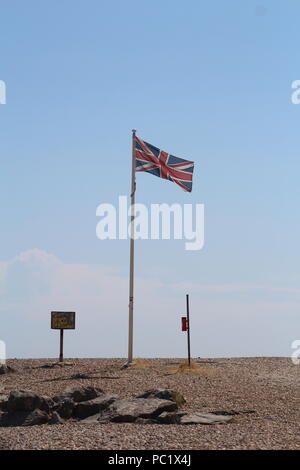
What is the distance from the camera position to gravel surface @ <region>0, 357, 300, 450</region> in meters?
11.9

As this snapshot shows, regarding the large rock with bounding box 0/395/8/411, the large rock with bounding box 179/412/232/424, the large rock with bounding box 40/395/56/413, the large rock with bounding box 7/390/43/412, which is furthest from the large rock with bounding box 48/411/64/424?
the large rock with bounding box 179/412/232/424

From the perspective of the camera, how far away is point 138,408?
14.6 meters

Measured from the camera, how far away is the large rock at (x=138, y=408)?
1420 centimetres

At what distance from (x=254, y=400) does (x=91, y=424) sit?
16.6ft

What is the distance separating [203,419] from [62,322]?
13.6m

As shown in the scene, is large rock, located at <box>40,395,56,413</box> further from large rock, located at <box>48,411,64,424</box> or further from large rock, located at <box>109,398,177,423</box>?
large rock, located at <box>109,398,177,423</box>

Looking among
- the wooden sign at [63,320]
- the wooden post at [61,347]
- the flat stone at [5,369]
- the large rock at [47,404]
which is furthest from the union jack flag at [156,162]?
the large rock at [47,404]

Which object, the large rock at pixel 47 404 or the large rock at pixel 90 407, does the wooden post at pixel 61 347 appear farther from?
the large rock at pixel 90 407

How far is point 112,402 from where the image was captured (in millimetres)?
15820

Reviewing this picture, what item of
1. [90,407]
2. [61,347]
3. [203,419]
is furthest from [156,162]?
[203,419]

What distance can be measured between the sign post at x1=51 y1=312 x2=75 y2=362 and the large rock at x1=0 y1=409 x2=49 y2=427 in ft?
37.3

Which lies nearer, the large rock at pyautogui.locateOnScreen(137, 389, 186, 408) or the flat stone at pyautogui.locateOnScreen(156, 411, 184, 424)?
the flat stone at pyautogui.locateOnScreen(156, 411, 184, 424)

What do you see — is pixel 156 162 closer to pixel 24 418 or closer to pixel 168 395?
pixel 168 395
